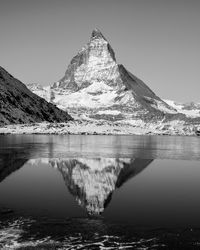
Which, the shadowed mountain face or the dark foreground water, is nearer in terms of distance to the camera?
the dark foreground water

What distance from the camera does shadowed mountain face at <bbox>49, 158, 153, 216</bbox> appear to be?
26.5 m

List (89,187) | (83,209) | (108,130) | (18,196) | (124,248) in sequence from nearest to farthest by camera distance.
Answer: (124,248) → (83,209) → (18,196) → (89,187) → (108,130)

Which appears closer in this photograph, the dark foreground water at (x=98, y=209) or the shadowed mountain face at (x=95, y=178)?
the dark foreground water at (x=98, y=209)

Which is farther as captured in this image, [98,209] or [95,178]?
[95,178]

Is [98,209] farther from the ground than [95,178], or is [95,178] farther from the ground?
[95,178]

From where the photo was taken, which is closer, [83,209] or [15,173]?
[83,209]

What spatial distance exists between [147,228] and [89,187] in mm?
11740

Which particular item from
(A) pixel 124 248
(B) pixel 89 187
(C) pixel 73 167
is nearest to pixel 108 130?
(C) pixel 73 167

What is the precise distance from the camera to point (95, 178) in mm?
36625

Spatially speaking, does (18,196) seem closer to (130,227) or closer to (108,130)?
(130,227)

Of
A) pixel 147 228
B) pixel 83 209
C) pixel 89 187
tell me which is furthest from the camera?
pixel 89 187

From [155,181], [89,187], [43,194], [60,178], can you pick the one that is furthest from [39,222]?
[155,181]

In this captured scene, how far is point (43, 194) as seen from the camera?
28.8 m

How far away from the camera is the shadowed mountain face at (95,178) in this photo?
2647 cm
